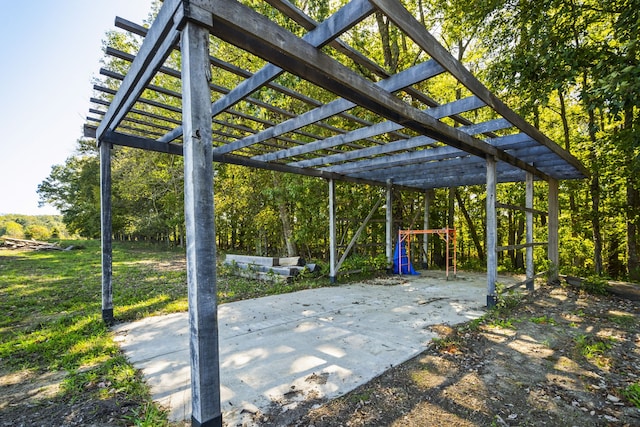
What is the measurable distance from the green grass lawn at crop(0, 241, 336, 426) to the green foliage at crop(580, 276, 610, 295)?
5.31 m

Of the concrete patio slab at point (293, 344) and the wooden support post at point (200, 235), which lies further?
the concrete patio slab at point (293, 344)

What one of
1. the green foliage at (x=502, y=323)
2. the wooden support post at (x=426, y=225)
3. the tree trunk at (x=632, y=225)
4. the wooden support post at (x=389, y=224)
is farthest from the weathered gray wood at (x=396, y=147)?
the tree trunk at (x=632, y=225)

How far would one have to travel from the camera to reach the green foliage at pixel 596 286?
18.8ft

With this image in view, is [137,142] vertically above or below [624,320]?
above

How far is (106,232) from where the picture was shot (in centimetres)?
390

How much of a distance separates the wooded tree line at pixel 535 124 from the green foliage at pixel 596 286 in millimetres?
2460

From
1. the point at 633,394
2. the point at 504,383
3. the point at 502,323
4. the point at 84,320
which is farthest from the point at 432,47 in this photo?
the point at 84,320

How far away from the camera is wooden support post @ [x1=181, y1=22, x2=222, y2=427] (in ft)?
5.06

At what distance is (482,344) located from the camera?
3.35 meters

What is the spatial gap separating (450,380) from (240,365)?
1833mm

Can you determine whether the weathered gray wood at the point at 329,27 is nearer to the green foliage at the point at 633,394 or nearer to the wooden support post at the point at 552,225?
the green foliage at the point at 633,394

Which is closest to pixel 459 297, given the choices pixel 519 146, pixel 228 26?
pixel 519 146

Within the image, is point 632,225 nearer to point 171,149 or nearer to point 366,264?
point 366,264

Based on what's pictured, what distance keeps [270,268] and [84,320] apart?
3.83 metres
